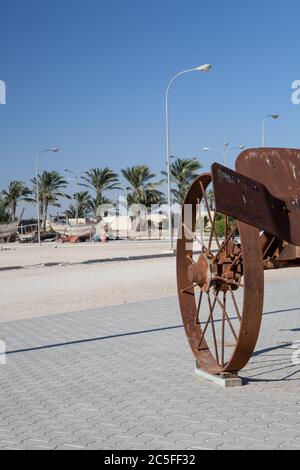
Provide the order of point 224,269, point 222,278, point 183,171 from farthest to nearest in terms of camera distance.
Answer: point 183,171 → point 224,269 → point 222,278

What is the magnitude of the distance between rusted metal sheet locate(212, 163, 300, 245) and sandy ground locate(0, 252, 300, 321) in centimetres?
710

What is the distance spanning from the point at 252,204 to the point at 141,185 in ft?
250

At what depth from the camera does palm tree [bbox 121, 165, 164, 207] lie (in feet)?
Answer: 264

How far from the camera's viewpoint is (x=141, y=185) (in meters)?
81.1

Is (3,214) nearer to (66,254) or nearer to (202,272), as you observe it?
(66,254)

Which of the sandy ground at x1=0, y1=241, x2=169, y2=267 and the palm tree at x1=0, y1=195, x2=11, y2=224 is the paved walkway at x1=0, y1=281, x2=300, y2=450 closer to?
the sandy ground at x1=0, y1=241, x2=169, y2=267

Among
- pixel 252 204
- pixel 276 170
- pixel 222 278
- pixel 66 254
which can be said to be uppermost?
pixel 276 170

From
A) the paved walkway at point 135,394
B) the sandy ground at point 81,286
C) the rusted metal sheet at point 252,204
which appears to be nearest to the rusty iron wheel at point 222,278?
the rusted metal sheet at point 252,204

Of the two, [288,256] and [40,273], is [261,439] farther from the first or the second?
[40,273]

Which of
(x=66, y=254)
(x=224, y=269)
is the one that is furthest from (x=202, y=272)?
(x=66, y=254)

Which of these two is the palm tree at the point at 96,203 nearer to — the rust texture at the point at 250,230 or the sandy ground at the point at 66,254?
the sandy ground at the point at 66,254

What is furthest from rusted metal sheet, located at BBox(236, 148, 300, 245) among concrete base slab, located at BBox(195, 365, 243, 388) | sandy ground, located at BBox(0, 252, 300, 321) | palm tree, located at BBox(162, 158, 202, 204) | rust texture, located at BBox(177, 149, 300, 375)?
palm tree, located at BBox(162, 158, 202, 204)

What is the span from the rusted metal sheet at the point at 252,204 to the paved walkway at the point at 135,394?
1.39 metres
